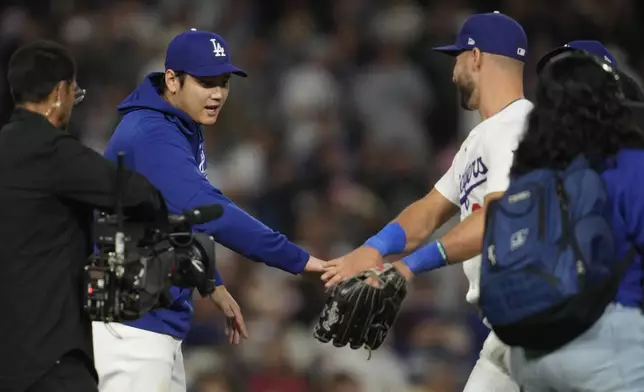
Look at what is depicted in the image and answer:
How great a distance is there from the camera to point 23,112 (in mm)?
5000

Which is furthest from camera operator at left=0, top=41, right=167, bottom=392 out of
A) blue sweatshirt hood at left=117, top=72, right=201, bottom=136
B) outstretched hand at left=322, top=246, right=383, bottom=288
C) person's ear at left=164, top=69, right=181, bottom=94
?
outstretched hand at left=322, top=246, right=383, bottom=288

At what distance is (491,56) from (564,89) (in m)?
1.52

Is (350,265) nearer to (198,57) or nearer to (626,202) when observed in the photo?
(198,57)

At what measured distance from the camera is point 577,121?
464cm

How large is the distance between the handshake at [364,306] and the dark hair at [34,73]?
1.65 meters

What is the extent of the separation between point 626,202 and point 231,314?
225 centimetres

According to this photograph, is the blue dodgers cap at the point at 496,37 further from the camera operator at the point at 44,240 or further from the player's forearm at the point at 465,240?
the camera operator at the point at 44,240

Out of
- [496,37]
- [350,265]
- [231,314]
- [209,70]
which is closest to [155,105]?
[209,70]

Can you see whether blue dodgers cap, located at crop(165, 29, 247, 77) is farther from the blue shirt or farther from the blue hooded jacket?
the blue shirt

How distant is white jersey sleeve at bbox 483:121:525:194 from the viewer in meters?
5.71

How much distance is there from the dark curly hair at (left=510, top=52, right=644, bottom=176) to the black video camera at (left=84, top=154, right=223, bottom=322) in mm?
1288

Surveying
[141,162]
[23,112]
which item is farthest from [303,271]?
[23,112]

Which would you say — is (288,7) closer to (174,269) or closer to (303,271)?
(303,271)

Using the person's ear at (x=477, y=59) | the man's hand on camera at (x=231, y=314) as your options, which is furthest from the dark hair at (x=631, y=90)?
the man's hand on camera at (x=231, y=314)
